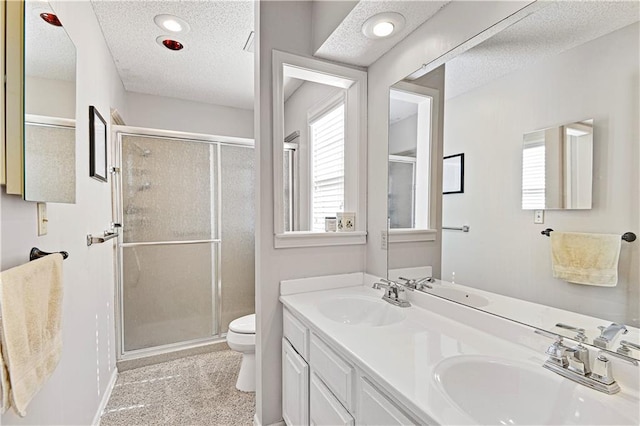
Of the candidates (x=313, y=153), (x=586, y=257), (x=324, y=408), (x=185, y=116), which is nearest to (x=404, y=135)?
(x=586, y=257)

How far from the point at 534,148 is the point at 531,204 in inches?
7.8

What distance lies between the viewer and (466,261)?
131cm

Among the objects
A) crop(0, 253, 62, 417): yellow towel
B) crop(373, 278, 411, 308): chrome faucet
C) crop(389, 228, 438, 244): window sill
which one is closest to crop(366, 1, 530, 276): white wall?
crop(389, 228, 438, 244): window sill

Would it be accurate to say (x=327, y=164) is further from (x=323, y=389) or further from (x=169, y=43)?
(x=323, y=389)

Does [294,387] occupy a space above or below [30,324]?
below

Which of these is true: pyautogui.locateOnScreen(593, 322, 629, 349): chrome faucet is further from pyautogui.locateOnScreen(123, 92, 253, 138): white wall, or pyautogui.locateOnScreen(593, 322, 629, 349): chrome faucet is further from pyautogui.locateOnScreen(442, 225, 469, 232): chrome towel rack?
pyautogui.locateOnScreen(123, 92, 253, 138): white wall

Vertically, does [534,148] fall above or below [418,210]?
above

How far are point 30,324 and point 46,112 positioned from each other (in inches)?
29.3

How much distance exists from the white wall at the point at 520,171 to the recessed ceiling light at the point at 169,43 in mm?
2100

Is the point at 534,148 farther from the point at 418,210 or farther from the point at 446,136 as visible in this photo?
the point at 418,210

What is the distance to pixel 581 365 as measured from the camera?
2.67 ft

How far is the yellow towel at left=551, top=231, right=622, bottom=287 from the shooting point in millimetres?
876

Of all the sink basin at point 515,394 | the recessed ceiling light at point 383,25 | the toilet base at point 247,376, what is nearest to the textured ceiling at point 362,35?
the recessed ceiling light at point 383,25

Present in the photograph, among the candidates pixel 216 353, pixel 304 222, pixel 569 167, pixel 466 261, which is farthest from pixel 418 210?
pixel 216 353
